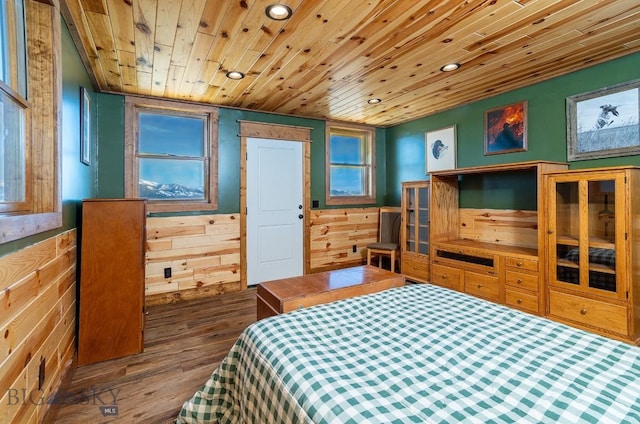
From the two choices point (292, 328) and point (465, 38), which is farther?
point (465, 38)

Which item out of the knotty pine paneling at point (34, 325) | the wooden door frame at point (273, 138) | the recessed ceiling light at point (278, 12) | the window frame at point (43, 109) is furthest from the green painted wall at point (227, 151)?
the recessed ceiling light at point (278, 12)

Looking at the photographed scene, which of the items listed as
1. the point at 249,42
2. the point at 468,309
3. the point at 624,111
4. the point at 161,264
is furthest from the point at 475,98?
the point at 161,264

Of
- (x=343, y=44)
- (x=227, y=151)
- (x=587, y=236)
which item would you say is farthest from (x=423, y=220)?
(x=227, y=151)

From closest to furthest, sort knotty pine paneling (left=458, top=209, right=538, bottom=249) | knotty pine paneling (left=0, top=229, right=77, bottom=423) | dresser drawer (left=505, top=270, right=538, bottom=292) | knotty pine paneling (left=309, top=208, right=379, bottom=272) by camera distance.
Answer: knotty pine paneling (left=0, top=229, right=77, bottom=423), dresser drawer (left=505, top=270, right=538, bottom=292), knotty pine paneling (left=458, top=209, right=538, bottom=249), knotty pine paneling (left=309, top=208, right=379, bottom=272)

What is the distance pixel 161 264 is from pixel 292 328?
2805 millimetres

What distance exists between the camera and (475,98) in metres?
3.61

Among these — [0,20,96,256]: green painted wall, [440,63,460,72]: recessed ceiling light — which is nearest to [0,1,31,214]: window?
[0,20,96,256]: green painted wall

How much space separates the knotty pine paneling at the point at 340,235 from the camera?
14.8ft

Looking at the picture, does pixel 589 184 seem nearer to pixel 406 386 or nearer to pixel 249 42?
pixel 406 386

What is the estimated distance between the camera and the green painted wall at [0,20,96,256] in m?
1.83

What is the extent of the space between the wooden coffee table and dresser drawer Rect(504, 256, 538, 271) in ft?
4.37

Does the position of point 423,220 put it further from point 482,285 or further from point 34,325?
point 34,325

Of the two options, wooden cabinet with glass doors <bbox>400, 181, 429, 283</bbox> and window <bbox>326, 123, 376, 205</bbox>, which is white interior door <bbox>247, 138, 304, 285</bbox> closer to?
window <bbox>326, 123, 376, 205</bbox>

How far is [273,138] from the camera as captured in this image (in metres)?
4.15
